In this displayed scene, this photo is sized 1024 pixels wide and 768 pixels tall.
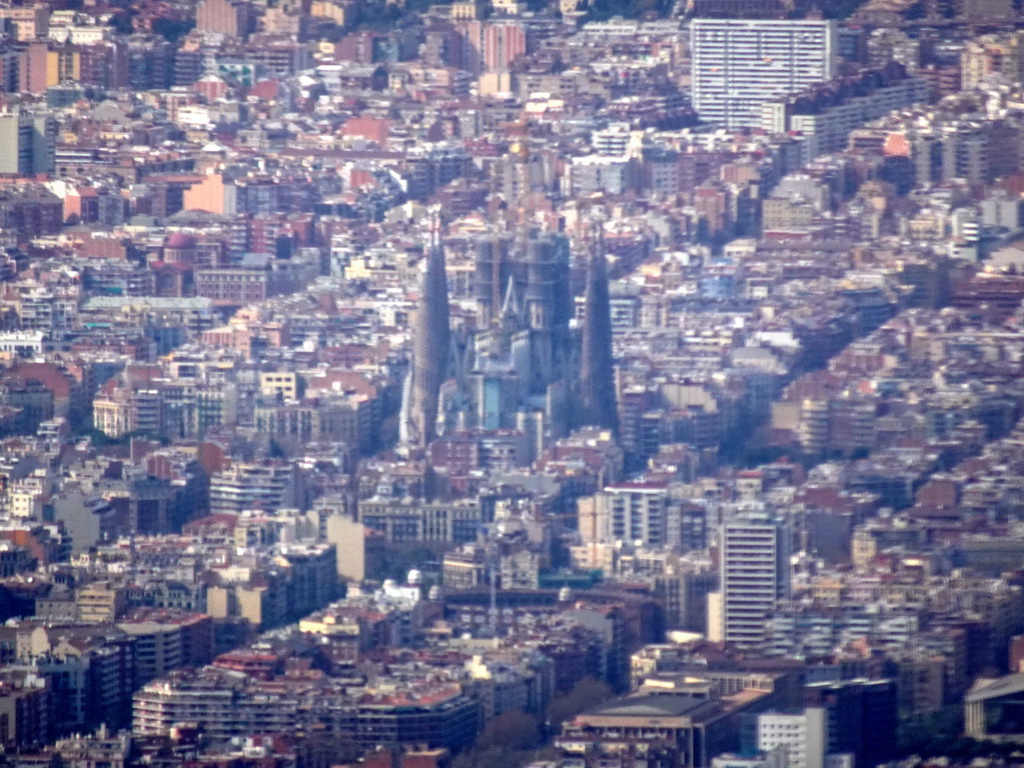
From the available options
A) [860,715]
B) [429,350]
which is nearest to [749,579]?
[860,715]

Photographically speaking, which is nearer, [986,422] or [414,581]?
[414,581]

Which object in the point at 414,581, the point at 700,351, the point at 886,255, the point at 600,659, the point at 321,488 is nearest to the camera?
the point at 600,659

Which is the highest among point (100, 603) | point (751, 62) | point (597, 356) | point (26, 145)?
point (751, 62)

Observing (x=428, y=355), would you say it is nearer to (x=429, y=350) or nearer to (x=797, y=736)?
(x=429, y=350)

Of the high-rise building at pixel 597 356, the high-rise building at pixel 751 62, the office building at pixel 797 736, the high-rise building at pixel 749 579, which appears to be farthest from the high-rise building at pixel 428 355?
the high-rise building at pixel 751 62

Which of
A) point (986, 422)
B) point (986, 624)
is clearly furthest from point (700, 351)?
point (986, 624)

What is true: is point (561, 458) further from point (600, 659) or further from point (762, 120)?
point (762, 120)
